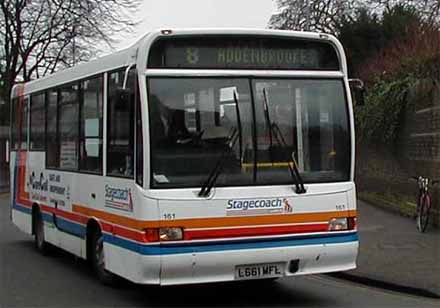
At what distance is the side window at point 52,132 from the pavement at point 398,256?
464 centimetres

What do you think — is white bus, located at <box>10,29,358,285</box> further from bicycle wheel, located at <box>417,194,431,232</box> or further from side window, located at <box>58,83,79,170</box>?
bicycle wheel, located at <box>417,194,431,232</box>

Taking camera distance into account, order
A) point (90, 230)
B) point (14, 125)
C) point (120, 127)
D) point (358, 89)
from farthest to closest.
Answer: point (14, 125)
point (90, 230)
point (358, 89)
point (120, 127)

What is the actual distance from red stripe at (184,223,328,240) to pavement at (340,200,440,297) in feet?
6.63

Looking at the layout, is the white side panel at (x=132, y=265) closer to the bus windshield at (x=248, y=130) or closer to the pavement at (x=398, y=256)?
the bus windshield at (x=248, y=130)

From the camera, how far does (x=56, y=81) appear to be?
1355cm

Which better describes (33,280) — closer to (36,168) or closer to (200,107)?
(36,168)

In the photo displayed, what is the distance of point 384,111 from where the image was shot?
74.3 feet

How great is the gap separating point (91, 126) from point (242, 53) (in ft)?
8.49

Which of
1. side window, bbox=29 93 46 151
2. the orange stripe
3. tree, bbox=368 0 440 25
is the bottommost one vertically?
the orange stripe

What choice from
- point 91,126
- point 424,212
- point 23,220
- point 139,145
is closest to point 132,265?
point 139,145

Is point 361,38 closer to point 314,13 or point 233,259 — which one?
point 314,13

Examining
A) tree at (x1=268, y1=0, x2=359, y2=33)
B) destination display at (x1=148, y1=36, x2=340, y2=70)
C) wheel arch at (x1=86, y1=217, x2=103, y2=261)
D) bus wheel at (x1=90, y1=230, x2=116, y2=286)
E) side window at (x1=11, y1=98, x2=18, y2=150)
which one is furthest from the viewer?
tree at (x1=268, y1=0, x2=359, y2=33)

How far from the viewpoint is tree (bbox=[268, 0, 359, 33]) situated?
5066 cm

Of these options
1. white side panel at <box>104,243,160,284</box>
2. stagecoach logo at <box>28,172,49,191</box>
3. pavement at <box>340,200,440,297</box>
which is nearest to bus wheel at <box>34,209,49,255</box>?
stagecoach logo at <box>28,172,49,191</box>
